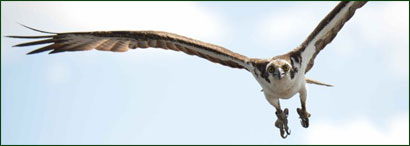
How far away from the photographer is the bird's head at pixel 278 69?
538 inches

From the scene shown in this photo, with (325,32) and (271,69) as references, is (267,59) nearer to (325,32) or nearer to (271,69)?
(271,69)

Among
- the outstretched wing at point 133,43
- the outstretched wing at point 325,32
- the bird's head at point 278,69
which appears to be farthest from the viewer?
the outstretched wing at point 133,43

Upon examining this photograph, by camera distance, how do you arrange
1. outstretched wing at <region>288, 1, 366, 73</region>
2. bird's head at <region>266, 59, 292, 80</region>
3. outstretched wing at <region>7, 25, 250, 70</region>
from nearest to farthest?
bird's head at <region>266, 59, 292, 80</region>
outstretched wing at <region>288, 1, 366, 73</region>
outstretched wing at <region>7, 25, 250, 70</region>

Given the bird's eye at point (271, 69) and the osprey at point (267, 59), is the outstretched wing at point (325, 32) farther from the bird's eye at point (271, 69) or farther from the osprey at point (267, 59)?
the bird's eye at point (271, 69)

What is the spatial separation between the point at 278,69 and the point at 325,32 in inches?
60.3

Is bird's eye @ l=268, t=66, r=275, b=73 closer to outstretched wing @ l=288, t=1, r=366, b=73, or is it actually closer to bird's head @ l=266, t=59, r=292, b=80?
bird's head @ l=266, t=59, r=292, b=80

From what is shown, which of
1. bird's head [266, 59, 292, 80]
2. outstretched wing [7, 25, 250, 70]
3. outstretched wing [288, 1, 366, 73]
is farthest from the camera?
outstretched wing [7, 25, 250, 70]

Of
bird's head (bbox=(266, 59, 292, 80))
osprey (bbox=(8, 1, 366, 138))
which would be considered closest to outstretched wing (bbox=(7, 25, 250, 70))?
osprey (bbox=(8, 1, 366, 138))

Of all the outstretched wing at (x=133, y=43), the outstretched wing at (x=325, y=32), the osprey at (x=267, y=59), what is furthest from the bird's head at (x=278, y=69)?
the outstretched wing at (x=133, y=43)

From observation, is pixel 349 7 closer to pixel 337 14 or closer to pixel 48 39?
pixel 337 14

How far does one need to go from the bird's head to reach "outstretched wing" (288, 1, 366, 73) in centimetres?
58

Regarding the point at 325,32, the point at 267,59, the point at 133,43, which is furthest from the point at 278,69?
the point at 133,43

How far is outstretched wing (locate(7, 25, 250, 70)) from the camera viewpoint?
1517 centimetres

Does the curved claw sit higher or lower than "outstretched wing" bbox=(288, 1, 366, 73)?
lower
